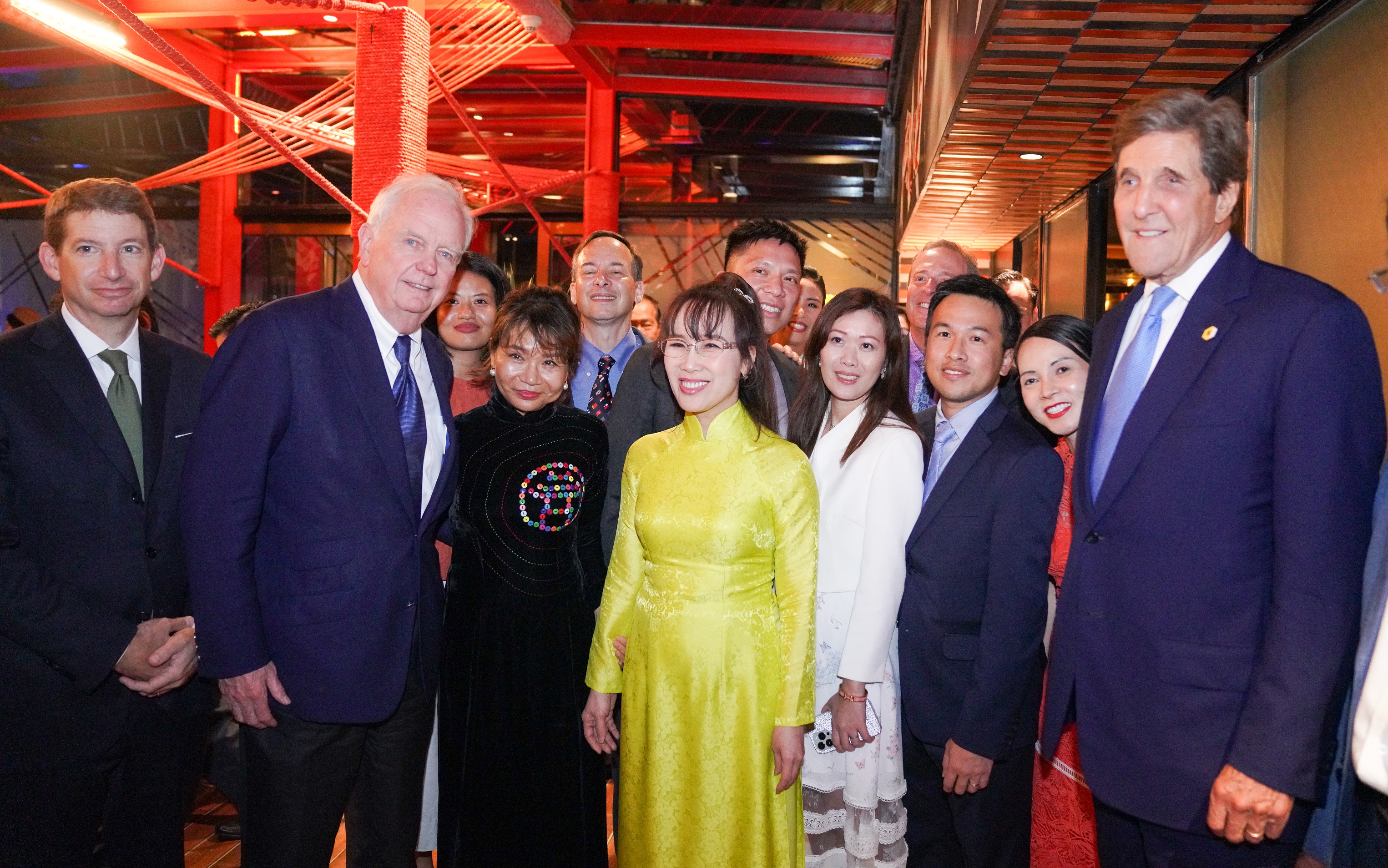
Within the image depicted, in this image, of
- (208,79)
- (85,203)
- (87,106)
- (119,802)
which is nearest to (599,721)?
(119,802)

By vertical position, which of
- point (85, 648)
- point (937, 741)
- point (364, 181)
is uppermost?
point (364, 181)

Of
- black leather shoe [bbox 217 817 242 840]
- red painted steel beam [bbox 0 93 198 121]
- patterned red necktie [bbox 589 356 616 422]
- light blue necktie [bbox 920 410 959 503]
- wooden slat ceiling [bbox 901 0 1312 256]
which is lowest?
black leather shoe [bbox 217 817 242 840]

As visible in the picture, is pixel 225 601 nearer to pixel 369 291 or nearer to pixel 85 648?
pixel 85 648

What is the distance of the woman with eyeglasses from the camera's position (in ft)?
6.17

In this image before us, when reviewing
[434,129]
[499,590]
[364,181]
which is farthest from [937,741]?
[434,129]

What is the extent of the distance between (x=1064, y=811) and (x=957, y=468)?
101 cm

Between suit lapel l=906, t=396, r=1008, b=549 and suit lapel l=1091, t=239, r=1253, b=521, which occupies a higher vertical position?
suit lapel l=1091, t=239, r=1253, b=521

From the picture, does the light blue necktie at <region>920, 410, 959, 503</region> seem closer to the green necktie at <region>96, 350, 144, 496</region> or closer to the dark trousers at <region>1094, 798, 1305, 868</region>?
the dark trousers at <region>1094, 798, 1305, 868</region>

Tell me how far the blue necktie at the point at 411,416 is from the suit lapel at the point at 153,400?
570 mm

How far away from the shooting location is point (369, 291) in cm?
198

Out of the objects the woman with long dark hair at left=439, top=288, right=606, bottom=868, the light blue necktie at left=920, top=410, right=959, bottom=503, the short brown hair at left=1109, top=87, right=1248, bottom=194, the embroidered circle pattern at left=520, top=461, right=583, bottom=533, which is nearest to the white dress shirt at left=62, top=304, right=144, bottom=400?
the woman with long dark hair at left=439, top=288, right=606, bottom=868

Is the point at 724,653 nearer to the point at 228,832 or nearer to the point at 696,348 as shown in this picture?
the point at 696,348

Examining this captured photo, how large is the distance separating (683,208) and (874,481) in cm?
741

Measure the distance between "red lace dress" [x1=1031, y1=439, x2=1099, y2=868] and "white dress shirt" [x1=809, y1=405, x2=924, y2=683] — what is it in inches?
17.8
